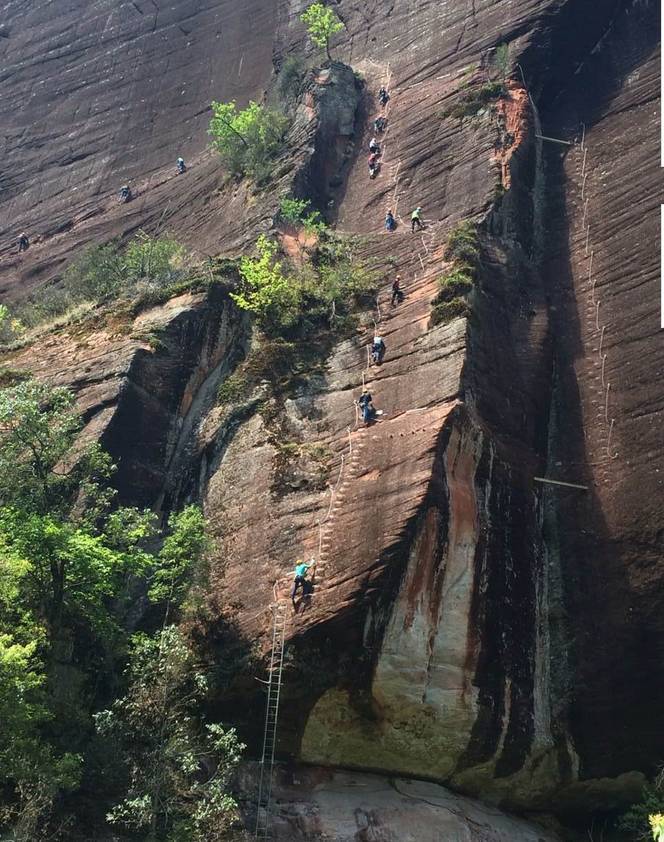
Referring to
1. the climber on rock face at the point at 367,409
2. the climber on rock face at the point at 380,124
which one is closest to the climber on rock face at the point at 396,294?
the climber on rock face at the point at 367,409

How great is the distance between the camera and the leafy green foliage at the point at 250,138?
2931 centimetres

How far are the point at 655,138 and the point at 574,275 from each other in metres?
4.30

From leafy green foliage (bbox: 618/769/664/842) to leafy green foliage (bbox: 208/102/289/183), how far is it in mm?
19961

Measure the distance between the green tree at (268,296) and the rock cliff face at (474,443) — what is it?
0.67 meters

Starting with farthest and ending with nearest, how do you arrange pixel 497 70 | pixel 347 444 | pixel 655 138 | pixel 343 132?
pixel 343 132 < pixel 497 70 < pixel 655 138 < pixel 347 444

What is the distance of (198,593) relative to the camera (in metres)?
18.2

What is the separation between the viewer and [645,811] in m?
17.0

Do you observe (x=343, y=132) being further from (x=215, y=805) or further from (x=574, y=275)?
(x=215, y=805)

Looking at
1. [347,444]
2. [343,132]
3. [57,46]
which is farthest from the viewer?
[57,46]

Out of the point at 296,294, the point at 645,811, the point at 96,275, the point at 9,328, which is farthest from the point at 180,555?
the point at 9,328

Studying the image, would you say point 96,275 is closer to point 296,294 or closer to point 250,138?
point 250,138

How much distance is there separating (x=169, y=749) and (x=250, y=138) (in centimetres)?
2040

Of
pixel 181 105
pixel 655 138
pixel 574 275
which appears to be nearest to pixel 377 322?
pixel 574 275

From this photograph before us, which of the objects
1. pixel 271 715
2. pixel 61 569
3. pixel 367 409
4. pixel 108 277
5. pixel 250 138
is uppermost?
pixel 250 138
